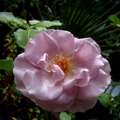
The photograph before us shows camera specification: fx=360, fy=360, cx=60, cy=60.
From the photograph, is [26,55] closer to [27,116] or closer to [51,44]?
[51,44]

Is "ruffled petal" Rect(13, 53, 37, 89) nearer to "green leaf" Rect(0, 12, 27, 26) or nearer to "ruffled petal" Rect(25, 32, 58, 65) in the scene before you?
"ruffled petal" Rect(25, 32, 58, 65)

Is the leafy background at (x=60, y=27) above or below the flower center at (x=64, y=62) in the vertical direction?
below

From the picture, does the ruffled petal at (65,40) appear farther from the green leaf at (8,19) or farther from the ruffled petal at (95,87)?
the green leaf at (8,19)

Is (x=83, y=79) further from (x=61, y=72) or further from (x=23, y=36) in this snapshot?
(x=23, y=36)

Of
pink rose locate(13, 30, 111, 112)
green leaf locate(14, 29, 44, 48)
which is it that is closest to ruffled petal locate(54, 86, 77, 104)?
pink rose locate(13, 30, 111, 112)

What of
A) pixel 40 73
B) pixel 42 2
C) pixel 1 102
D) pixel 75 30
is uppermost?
pixel 40 73

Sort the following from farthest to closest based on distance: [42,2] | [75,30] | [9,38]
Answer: [42,2] → [75,30] → [9,38]

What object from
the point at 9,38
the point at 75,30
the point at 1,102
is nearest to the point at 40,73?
the point at 1,102

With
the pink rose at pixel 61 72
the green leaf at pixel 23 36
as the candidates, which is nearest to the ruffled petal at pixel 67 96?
the pink rose at pixel 61 72
